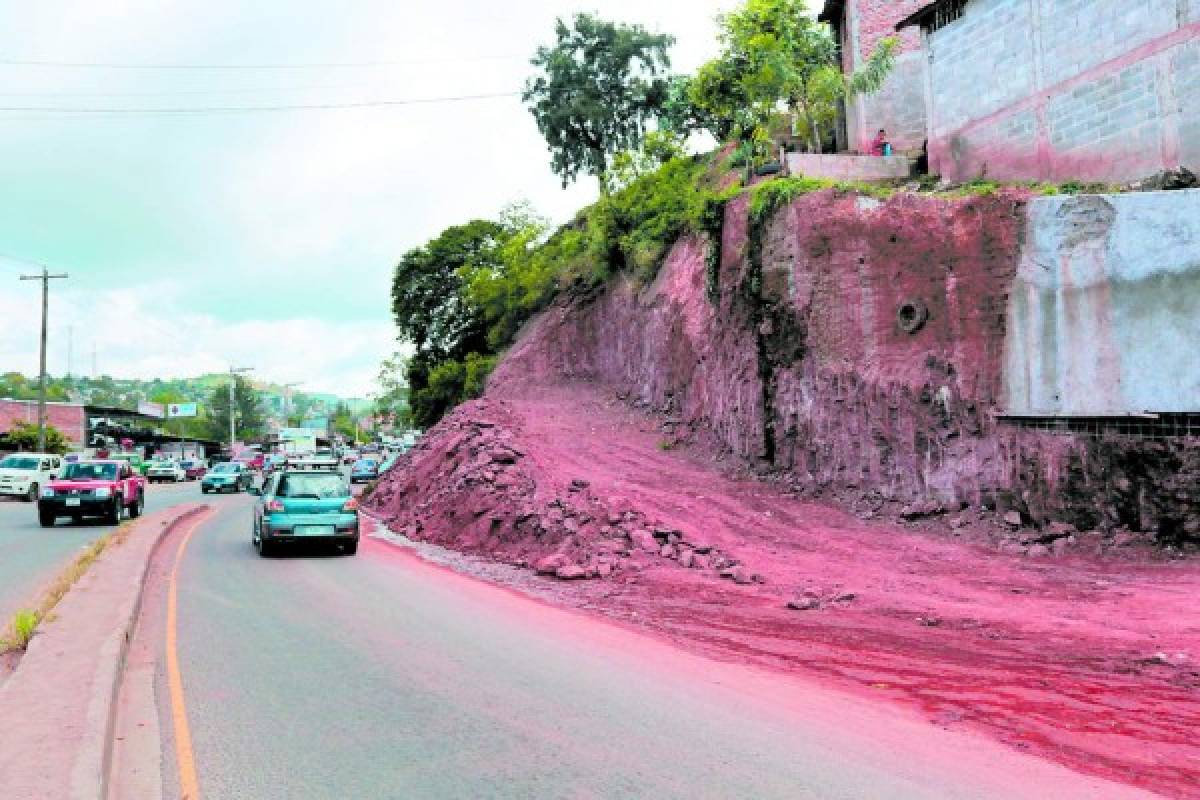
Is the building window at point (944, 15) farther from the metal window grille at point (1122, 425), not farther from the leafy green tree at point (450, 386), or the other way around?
the leafy green tree at point (450, 386)

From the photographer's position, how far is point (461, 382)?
41875 mm

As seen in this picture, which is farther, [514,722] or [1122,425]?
[1122,425]

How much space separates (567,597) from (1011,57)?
16046mm

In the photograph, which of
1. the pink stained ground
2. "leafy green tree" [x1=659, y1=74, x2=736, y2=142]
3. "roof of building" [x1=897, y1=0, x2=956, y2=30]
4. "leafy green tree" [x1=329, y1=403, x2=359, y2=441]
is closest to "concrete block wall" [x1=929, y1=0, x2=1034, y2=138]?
"roof of building" [x1=897, y1=0, x2=956, y2=30]

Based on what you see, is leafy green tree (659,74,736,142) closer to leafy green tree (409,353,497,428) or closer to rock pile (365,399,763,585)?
leafy green tree (409,353,497,428)

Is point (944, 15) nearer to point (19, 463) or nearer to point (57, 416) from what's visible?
point (19, 463)

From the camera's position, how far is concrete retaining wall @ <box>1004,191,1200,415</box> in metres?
14.4

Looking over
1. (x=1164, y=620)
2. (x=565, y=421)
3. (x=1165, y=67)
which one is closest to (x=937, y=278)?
(x=1165, y=67)

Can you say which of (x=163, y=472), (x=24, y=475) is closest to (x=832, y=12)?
(x=24, y=475)

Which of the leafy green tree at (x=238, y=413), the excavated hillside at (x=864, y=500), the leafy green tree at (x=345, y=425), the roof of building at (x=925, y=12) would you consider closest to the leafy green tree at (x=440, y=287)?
the excavated hillside at (x=864, y=500)

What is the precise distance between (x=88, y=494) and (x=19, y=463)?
13147 millimetres

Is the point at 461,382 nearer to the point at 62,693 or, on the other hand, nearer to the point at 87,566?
the point at 87,566

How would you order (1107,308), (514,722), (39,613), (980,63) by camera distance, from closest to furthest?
(514,722) → (39,613) → (1107,308) → (980,63)

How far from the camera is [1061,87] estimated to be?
18.5m
